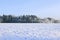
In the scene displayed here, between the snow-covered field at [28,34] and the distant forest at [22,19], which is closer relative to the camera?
the snow-covered field at [28,34]

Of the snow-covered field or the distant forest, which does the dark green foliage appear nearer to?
the distant forest

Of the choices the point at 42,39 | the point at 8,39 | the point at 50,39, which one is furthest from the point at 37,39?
the point at 8,39

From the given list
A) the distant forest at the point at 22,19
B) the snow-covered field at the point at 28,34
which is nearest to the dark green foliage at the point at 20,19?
the distant forest at the point at 22,19

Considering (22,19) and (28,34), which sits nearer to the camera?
(28,34)

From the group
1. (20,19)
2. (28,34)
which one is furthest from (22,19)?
(28,34)

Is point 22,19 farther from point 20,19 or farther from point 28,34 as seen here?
point 28,34

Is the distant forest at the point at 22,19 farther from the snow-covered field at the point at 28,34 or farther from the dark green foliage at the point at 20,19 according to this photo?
the snow-covered field at the point at 28,34

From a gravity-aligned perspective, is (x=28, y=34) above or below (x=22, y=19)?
below

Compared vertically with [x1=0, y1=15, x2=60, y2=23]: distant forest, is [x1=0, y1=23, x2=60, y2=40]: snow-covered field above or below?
below

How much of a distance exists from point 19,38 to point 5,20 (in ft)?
9.11

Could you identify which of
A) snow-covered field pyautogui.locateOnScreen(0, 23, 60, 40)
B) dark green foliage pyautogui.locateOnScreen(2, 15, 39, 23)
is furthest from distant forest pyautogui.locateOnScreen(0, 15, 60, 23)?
snow-covered field pyautogui.locateOnScreen(0, 23, 60, 40)

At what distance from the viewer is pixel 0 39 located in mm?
2516

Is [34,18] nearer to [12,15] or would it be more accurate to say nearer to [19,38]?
[12,15]

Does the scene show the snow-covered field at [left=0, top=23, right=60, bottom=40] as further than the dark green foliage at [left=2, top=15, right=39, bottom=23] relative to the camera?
No
